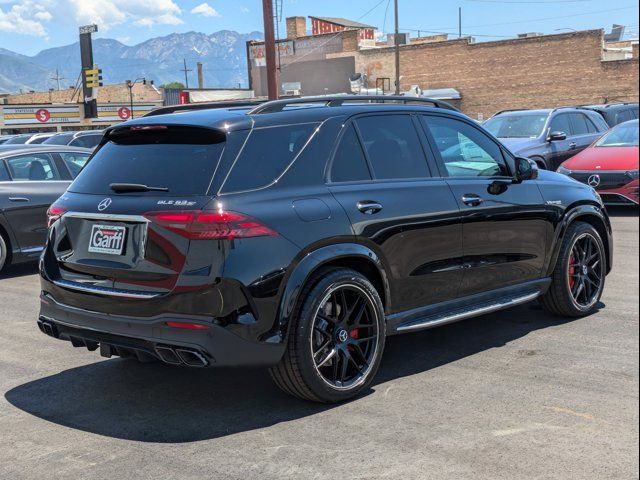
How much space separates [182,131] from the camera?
489 centimetres

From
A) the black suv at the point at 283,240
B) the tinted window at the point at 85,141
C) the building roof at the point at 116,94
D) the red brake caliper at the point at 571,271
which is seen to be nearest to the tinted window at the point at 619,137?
the red brake caliper at the point at 571,271

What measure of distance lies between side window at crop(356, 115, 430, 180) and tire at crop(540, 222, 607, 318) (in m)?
1.68

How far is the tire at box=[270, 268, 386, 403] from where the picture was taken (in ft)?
15.3

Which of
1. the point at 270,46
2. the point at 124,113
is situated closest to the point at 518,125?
the point at 270,46

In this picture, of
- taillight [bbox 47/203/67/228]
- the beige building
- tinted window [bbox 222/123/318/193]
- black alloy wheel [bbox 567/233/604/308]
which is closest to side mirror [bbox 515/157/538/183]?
black alloy wheel [bbox 567/233/604/308]

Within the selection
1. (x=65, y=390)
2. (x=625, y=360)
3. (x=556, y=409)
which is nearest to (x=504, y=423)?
(x=556, y=409)

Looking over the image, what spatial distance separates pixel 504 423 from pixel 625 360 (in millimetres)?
1511

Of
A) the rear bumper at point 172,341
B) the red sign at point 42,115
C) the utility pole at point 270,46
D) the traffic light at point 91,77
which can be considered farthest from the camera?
the traffic light at point 91,77

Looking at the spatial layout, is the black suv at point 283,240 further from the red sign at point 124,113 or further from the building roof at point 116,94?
the building roof at point 116,94

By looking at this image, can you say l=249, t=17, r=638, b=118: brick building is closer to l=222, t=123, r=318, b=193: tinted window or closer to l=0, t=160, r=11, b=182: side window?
l=0, t=160, r=11, b=182: side window

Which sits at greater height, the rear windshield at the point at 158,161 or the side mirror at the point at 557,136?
the rear windshield at the point at 158,161

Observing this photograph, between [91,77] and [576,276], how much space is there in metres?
57.4

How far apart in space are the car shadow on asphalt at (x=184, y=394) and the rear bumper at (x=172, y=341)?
1.34 feet

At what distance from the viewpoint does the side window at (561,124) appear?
15758 mm
